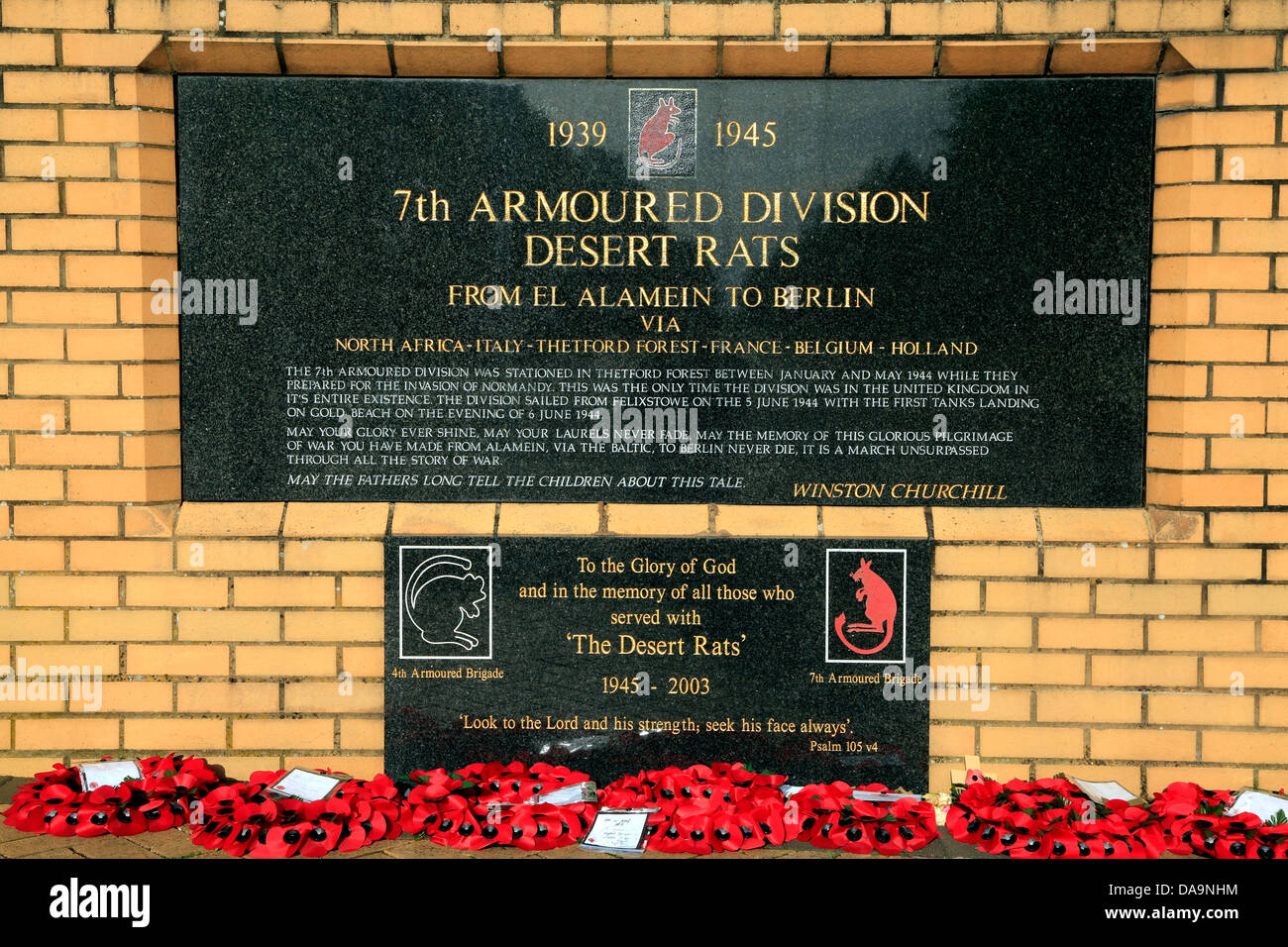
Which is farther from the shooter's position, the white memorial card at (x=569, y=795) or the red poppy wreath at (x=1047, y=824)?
the white memorial card at (x=569, y=795)

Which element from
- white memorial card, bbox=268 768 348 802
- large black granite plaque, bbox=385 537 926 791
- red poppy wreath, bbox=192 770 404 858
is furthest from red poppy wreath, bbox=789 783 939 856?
white memorial card, bbox=268 768 348 802

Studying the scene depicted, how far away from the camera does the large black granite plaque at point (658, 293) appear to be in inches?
143

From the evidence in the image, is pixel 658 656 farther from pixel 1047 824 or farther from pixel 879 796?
pixel 1047 824

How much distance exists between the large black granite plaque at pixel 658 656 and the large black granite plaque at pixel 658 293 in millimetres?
259

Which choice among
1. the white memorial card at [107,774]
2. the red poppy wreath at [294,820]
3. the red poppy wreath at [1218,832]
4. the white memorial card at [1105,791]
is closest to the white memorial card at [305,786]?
the red poppy wreath at [294,820]

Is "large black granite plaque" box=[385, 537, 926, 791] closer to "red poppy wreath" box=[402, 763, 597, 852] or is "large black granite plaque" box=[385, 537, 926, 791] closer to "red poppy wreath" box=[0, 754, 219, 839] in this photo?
"red poppy wreath" box=[402, 763, 597, 852]

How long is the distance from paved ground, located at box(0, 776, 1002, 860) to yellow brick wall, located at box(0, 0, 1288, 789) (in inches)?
16.7

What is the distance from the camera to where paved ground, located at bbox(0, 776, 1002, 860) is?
3.16 metres

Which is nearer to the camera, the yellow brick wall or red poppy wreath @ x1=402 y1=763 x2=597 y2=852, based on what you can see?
red poppy wreath @ x1=402 y1=763 x2=597 y2=852

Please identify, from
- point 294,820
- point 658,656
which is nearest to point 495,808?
point 294,820

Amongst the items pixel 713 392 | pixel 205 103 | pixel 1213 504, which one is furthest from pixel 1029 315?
pixel 205 103

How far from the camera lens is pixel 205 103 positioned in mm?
3637

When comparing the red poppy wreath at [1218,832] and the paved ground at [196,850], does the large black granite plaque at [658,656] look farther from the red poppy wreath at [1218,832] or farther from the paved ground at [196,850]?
the red poppy wreath at [1218,832]

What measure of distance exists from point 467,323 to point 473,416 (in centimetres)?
33
